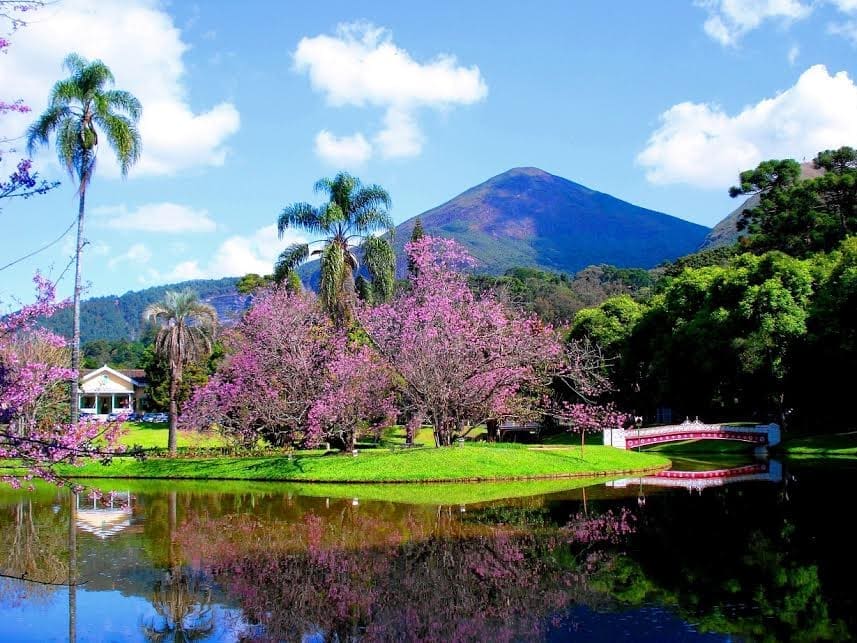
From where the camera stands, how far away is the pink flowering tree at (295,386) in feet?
113

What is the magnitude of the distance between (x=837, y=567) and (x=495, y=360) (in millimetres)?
19595

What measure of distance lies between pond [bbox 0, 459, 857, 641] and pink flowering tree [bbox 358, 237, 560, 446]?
7130 millimetres

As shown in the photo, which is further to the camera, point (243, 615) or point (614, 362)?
point (614, 362)

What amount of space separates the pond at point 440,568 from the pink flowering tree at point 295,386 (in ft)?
28.9

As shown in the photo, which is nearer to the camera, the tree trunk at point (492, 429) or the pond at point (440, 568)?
the pond at point (440, 568)

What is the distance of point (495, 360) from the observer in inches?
1316

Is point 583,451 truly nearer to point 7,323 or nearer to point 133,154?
point 133,154

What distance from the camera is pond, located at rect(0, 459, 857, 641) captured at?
1183 centimetres

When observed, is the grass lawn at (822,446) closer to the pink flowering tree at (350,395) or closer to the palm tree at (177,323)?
the pink flowering tree at (350,395)

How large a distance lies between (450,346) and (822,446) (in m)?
23.8

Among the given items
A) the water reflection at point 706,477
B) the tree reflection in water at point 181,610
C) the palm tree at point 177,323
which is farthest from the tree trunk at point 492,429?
the tree reflection in water at point 181,610

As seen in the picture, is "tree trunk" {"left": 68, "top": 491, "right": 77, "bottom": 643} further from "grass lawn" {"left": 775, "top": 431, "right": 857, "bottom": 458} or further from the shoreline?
"grass lawn" {"left": 775, "top": 431, "right": 857, "bottom": 458}

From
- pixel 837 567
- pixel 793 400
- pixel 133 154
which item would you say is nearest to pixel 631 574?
pixel 837 567

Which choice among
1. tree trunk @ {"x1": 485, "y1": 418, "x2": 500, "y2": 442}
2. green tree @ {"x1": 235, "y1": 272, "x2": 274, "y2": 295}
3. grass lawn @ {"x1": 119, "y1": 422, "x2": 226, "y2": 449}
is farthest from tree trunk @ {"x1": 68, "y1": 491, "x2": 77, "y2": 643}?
green tree @ {"x1": 235, "y1": 272, "x2": 274, "y2": 295}
